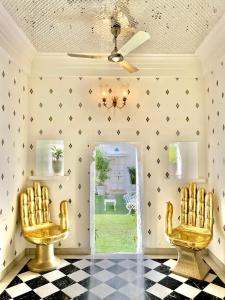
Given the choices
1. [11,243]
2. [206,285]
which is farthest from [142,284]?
[11,243]

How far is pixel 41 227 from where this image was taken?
12.9 ft

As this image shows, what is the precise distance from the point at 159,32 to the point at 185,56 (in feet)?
3.11

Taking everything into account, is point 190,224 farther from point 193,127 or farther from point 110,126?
point 110,126

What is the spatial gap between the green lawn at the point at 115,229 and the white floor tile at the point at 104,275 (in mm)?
1221

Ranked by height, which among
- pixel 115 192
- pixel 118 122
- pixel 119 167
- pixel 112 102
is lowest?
pixel 115 192

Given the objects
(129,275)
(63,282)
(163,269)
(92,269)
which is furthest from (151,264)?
(63,282)

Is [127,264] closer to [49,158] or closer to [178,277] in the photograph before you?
[178,277]

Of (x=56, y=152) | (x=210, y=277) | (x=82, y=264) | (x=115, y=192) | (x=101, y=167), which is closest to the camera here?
(x=210, y=277)

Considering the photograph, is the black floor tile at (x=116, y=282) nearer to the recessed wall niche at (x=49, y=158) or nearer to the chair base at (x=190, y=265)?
the chair base at (x=190, y=265)

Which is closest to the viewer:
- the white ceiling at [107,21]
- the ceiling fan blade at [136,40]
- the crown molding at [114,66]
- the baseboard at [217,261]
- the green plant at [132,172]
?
the ceiling fan blade at [136,40]

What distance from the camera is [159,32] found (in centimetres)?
340

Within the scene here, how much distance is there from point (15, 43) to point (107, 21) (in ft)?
4.29

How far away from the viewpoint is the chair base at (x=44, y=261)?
3594 millimetres

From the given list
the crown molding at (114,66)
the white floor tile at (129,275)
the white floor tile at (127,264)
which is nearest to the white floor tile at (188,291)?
the white floor tile at (129,275)
